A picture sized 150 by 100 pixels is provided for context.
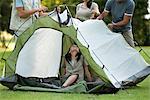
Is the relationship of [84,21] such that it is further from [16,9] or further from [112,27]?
[16,9]

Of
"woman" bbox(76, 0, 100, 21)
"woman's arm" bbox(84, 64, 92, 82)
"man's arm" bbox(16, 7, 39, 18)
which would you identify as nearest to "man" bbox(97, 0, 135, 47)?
"woman" bbox(76, 0, 100, 21)

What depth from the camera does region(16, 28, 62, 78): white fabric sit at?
8562 millimetres

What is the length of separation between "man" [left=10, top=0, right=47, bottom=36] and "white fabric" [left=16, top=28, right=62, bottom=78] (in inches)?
9.8

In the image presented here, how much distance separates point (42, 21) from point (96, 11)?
4.48ft

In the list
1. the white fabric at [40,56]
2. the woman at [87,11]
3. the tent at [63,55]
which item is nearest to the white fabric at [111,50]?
the tent at [63,55]

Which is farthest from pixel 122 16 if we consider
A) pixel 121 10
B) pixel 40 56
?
pixel 40 56

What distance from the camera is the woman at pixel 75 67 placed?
846 cm

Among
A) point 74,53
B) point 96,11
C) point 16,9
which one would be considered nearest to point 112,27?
point 96,11

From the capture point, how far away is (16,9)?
8625 millimetres

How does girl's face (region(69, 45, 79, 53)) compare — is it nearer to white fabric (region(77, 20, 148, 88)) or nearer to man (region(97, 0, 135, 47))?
white fabric (region(77, 20, 148, 88))

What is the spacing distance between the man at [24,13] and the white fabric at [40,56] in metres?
0.25

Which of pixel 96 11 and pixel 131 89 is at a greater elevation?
pixel 96 11

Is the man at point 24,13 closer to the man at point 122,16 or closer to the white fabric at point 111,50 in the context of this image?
the white fabric at point 111,50

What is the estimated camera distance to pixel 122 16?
9.18m
